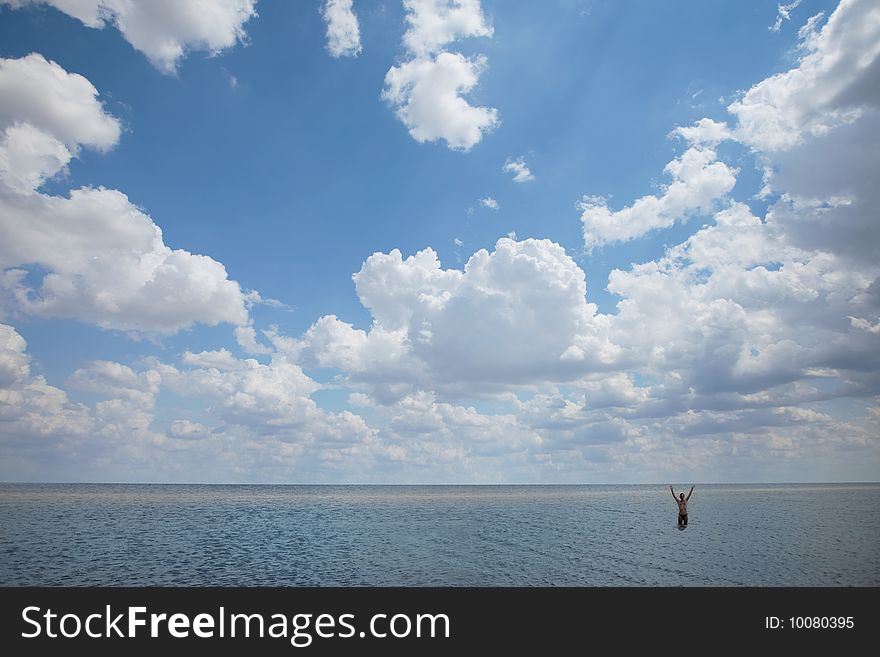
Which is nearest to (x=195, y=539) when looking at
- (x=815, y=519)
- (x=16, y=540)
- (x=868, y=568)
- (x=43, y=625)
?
(x=16, y=540)

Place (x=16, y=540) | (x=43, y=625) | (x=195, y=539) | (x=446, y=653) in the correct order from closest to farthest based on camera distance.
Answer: (x=446, y=653) < (x=43, y=625) < (x=16, y=540) < (x=195, y=539)

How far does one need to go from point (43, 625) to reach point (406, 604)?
76.1 ft

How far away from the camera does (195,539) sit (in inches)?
3093

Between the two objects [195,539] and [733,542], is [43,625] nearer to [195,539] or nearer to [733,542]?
[195,539]

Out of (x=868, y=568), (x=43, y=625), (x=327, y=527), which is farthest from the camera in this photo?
(x=327, y=527)

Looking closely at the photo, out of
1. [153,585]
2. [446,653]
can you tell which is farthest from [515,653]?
[153,585]

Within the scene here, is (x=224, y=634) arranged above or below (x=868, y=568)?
above

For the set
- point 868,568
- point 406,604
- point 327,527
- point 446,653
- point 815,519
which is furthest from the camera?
point 815,519

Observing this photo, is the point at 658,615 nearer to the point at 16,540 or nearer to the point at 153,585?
the point at 153,585

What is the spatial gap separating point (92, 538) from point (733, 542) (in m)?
94.8

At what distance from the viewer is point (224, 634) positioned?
29.7 m

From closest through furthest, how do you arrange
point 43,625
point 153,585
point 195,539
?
point 43,625 → point 153,585 → point 195,539

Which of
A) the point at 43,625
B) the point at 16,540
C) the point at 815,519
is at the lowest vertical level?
the point at 815,519

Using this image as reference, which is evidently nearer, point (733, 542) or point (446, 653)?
point (446, 653)
